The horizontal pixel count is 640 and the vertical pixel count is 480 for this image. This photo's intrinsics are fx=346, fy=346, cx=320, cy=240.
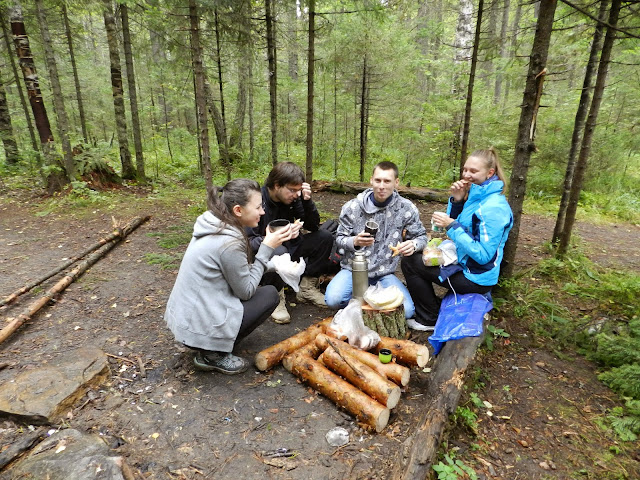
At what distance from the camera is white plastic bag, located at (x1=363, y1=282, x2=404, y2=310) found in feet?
12.1

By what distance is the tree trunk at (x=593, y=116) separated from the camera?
4160 millimetres

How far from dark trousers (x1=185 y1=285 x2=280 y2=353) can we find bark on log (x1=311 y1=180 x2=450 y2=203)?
273 inches

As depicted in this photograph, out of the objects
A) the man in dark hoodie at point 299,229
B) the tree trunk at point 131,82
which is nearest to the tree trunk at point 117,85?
the tree trunk at point 131,82

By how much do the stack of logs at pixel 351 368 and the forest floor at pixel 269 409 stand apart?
0.41 ft

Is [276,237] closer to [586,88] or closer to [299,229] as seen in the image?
[299,229]

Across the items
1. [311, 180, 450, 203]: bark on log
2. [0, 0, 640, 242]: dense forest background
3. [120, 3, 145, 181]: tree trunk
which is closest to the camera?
[0, 0, 640, 242]: dense forest background

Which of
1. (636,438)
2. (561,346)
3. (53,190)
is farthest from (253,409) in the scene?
(53,190)

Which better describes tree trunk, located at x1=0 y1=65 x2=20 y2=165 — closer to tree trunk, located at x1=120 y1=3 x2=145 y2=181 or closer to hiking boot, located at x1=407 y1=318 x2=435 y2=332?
tree trunk, located at x1=120 y1=3 x2=145 y2=181

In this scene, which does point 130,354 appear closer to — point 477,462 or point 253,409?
point 253,409

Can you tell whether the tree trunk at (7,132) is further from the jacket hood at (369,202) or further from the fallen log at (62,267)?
the jacket hood at (369,202)

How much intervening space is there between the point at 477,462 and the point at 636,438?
4.02ft

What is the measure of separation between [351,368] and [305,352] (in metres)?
0.52

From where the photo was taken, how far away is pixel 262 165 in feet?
43.8

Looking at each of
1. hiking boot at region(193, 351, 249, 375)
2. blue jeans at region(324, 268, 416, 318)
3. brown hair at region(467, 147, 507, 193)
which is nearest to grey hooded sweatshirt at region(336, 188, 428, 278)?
blue jeans at region(324, 268, 416, 318)
